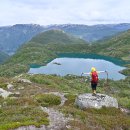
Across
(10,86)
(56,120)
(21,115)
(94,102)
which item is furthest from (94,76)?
(10,86)

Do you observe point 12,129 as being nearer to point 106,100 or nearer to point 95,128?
point 95,128

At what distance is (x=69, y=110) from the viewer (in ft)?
111

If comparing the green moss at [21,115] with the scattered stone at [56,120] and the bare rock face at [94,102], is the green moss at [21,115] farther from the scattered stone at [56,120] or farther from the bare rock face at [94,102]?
the bare rock face at [94,102]

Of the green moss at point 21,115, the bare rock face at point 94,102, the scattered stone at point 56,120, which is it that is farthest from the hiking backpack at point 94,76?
the green moss at point 21,115

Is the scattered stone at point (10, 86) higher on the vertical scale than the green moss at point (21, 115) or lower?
lower

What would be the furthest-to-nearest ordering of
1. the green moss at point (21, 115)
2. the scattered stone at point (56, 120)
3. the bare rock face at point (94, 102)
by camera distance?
the bare rock face at point (94, 102), the scattered stone at point (56, 120), the green moss at point (21, 115)

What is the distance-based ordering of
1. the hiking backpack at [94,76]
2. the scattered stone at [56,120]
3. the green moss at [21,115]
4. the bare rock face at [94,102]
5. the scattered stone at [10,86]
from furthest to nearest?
1. the scattered stone at [10,86]
2. the hiking backpack at [94,76]
3. the bare rock face at [94,102]
4. the scattered stone at [56,120]
5. the green moss at [21,115]

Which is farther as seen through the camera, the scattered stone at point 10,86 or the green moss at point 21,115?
the scattered stone at point 10,86

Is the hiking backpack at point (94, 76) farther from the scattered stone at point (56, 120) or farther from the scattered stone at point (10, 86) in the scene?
the scattered stone at point (10, 86)

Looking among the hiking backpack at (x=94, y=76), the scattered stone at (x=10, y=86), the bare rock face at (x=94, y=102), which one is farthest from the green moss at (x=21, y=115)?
the scattered stone at (x=10, y=86)

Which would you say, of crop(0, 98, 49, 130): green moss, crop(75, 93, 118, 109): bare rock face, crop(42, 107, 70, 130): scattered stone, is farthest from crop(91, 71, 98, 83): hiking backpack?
crop(0, 98, 49, 130): green moss

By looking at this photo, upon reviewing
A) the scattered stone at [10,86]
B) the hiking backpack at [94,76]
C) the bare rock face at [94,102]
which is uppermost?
the hiking backpack at [94,76]

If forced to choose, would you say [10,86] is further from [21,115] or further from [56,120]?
[56,120]

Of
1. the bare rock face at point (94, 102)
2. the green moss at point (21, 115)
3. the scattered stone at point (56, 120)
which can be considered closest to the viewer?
the green moss at point (21, 115)
